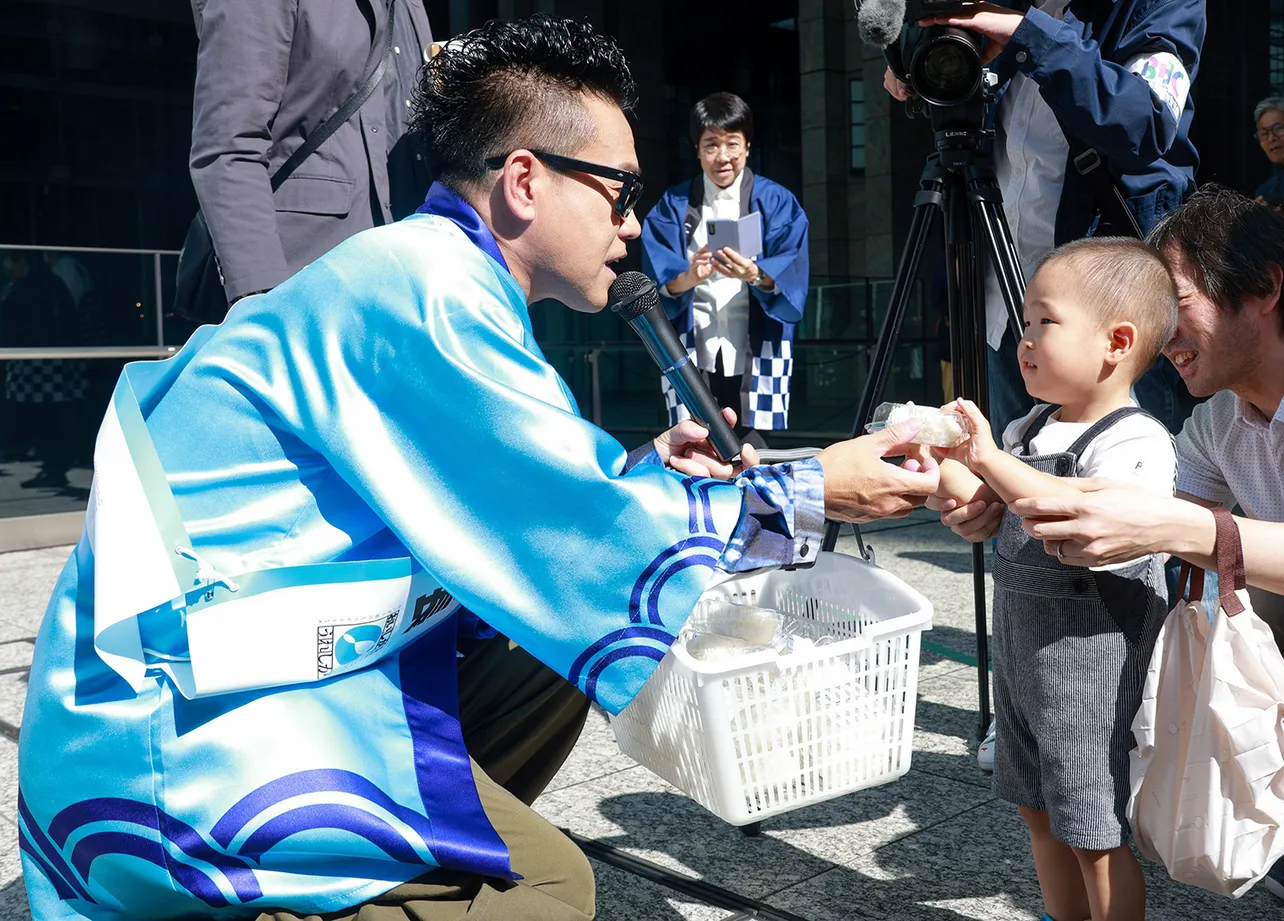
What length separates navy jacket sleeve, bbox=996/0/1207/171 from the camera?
2359 mm

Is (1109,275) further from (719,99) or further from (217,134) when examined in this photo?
(719,99)

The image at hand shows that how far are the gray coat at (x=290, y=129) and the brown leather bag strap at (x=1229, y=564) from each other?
1.80m

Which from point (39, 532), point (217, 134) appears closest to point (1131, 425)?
point (217, 134)

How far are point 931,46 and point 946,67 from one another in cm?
6

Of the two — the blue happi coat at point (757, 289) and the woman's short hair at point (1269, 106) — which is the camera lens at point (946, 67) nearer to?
the blue happi coat at point (757, 289)

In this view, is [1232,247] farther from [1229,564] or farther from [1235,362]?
[1229,564]

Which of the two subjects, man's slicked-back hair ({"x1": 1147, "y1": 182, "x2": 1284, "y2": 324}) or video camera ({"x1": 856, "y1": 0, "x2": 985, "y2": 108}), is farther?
video camera ({"x1": 856, "y1": 0, "x2": 985, "y2": 108})

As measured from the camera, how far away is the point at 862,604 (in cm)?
201

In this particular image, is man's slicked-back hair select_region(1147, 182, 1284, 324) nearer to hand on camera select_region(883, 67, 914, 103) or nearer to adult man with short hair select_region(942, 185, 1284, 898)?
adult man with short hair select_region(942, 185, 1284, 898)

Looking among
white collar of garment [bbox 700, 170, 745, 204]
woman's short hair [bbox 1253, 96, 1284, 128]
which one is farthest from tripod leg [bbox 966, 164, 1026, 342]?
woman's short hair [bbox 1253, 96, 1284, 128]

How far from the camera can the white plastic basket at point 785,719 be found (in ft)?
5.41

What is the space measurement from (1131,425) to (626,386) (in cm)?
928

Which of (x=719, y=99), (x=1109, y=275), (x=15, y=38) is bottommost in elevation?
(x=1109, y=275)

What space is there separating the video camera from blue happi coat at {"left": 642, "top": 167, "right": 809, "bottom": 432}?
2343mm
